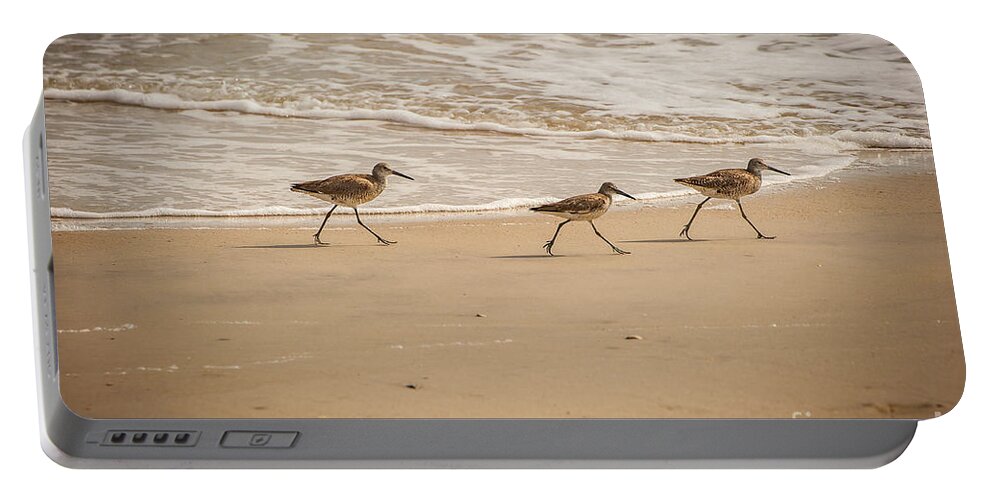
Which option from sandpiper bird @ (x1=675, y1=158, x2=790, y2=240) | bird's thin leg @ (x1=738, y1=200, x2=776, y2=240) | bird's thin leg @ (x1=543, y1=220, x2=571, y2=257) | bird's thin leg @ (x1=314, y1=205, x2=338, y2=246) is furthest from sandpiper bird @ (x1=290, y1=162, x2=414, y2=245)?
bird's thin leg @ (x1=738, y1=200, x2=776, y2=240)

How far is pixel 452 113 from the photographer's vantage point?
3.18 m

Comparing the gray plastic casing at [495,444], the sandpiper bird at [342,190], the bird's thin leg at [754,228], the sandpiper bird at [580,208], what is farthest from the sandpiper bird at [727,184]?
the sandpiper bird at [342,190]

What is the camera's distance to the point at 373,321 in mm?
2789

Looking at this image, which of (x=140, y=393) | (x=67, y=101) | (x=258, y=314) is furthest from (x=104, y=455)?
(x=67, y=101)

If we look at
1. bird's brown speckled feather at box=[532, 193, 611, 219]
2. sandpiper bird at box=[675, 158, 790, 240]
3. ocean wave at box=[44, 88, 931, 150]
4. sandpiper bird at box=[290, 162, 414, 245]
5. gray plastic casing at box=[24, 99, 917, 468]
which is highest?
ocean wave at box=[44, 88, 931, 150]

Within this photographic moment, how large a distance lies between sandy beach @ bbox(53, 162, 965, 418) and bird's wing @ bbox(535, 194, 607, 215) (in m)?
0.04

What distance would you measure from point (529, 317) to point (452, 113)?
62cm

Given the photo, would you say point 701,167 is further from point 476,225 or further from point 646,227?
point 476,225

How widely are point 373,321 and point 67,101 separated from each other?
908 millimetres

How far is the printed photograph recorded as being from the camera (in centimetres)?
269

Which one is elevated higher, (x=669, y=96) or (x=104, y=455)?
(x=669, y=96)

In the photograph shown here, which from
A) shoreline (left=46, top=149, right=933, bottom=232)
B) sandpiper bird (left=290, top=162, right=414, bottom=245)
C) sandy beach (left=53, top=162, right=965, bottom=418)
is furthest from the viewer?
sandpiper bird (left=290, top=162, right=414, bottom=245)

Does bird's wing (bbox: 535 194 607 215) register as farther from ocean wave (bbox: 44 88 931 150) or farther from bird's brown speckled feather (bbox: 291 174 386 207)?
bird's brown speckled feather (bbox: 291 174 386 207)

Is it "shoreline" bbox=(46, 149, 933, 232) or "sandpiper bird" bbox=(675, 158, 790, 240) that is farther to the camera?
"sandpiper bird" bbox=(675, 158, 790, 240)
